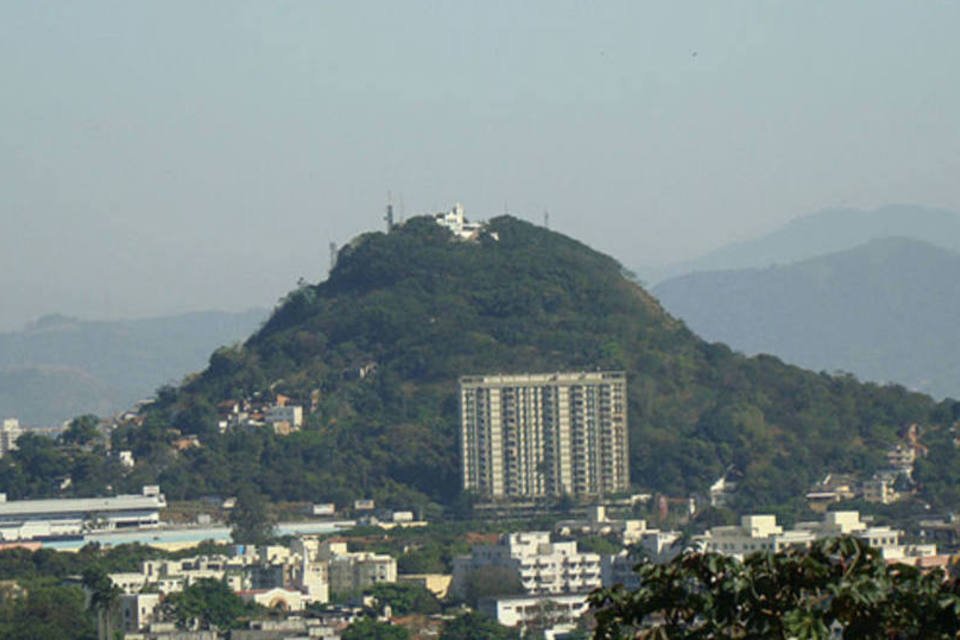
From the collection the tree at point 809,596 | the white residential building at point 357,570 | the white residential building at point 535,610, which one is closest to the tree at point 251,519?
the white residential building at point 357,570

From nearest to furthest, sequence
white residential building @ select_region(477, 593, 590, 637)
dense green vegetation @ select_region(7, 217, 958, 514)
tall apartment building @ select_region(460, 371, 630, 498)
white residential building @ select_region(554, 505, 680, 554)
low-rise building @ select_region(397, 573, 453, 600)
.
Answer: white residential building @ select_region(477, 593, 590, 637) → low-rise building @ select_region(397, 573, 453, 600) → white residential building @ select_region(554, 505, 680, 554) → tall apartment building @ select_region(460, 371, 630, 498) → dense green vegetation @ select_region(7, 217, 958, 514)

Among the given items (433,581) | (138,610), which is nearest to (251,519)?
(433,581)

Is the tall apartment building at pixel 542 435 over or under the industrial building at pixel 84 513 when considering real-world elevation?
over

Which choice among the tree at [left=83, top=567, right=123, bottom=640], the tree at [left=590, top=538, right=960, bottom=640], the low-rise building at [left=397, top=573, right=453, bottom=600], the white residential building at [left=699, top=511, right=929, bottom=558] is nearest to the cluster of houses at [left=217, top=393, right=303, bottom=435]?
the white residential building at [left=699, top=511, right=929, bottom=558]

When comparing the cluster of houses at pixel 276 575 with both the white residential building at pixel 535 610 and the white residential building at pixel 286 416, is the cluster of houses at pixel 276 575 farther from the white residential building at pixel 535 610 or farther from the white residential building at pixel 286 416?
the white residential building at pixel 286 416

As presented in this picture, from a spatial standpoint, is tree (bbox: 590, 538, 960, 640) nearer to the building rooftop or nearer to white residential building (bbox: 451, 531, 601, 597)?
white residential building (bbox: 451, 531, 601, 597)

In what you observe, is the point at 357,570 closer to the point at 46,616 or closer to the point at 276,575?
the point at 276,575

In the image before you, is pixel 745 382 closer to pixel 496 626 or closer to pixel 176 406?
pixel 176 406

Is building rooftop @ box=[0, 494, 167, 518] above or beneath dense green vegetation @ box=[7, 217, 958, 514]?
beneath

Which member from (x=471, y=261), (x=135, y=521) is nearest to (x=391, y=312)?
(x=471, y=261)
